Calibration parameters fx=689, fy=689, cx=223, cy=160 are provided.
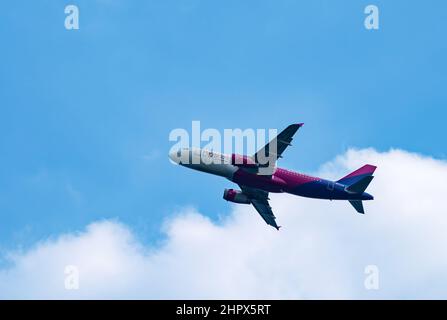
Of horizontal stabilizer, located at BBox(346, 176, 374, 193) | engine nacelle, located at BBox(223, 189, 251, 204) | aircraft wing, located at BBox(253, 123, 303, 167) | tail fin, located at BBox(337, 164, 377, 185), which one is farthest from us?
engine nacelle, located at BBox(223, 189, 251, 204)

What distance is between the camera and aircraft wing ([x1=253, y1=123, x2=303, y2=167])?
292 feet

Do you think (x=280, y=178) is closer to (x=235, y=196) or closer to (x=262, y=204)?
(x=262, y=204)

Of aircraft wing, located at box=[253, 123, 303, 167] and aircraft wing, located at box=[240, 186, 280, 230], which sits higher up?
aircraft wing, located at box=[253, 123, 303, 167]

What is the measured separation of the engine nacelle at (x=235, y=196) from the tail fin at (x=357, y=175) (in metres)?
14.8

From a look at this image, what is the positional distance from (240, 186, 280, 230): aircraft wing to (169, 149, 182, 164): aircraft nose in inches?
511

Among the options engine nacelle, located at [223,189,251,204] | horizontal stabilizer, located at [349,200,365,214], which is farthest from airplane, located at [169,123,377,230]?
engine nacelle, located at [223,189,251,204]

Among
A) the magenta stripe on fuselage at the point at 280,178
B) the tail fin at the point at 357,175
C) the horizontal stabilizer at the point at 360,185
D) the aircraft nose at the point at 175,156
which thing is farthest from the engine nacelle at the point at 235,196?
the horizontal stabilizer at the point at 360,185

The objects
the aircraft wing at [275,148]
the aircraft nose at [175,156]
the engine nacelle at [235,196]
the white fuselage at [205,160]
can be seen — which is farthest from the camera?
the engine nacelle at [235,196]

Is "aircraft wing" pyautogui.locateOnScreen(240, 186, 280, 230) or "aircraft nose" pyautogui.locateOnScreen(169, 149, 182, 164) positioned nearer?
"aircraft nose" pyautogui.locateOnScreen(169, 149, 182, 164)

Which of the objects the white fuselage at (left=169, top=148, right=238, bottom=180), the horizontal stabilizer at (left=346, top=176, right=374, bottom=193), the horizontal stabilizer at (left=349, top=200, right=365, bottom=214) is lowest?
the horizontal stabilizer at (left=349, top=200, right=365, bottom=214)

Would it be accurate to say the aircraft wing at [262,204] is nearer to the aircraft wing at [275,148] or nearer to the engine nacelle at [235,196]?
the engine nacelle at [235,196]

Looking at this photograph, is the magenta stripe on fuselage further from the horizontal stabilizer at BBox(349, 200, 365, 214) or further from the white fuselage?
the horizontal stabilizer at BBox(349, 200, 365, 214)

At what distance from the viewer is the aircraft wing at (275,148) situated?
89.0 m
